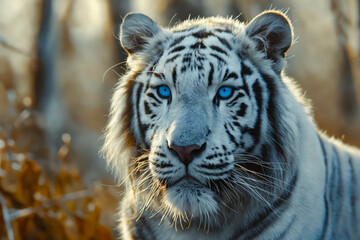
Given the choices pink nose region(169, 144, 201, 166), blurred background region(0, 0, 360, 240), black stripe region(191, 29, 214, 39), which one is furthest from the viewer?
blurred background region(0, 0, 360, 240)

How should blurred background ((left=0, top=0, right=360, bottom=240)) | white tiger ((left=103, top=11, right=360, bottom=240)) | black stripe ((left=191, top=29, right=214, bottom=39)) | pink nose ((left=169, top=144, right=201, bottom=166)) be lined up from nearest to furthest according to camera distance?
1. pink nose ((left=169, top=144, right=201, bottom=166))
2. white tiger ((left=103, top=11, right=360, bottom=240))
3. black stripe ((left=191, top=29, right=214, bottom=39))
4. blurred background ((left=0, top=0, right=360, bottom=240))

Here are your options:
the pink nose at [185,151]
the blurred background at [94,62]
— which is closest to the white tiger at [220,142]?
the pink nose at [185,151]

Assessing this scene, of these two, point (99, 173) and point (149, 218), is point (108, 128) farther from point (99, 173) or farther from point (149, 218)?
point (99, 173)

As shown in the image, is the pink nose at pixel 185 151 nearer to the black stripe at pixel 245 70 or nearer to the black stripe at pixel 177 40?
the black stripe at pixel 245 70

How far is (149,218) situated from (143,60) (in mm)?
734

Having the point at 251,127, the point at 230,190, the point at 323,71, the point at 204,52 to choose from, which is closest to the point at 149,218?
the point at 230,190

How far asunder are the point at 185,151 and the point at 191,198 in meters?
0.21

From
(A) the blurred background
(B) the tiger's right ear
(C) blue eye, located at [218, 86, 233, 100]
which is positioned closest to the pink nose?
(C) blue eye, located at [218, 86, 233, 100]

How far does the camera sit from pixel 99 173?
8109 mm

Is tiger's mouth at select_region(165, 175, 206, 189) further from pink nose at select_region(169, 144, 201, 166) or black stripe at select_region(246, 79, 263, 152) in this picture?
black stripe at select_region(246, 79, 263, 152)

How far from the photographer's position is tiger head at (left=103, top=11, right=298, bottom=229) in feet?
6.02

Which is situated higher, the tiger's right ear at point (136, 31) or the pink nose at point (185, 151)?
the tiger's right ear at point (136, 31)

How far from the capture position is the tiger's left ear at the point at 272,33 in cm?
198

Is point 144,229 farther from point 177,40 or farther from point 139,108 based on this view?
point 177,40
